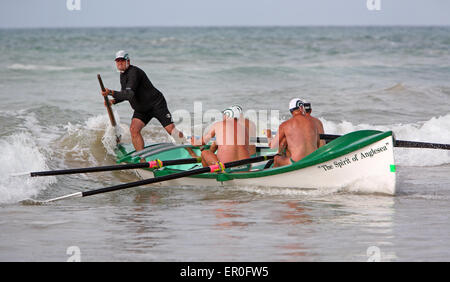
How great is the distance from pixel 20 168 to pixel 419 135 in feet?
27.0

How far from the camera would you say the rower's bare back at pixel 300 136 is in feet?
26.2

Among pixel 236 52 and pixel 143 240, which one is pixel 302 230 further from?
pixel 236 52

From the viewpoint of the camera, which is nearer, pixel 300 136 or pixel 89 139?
pixel 300 136

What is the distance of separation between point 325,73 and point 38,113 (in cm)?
1227

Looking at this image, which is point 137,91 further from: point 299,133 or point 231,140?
point 299,133

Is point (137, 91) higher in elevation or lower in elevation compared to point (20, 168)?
higher

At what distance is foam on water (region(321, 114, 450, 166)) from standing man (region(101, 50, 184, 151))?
4.27 metres

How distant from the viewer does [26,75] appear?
78.0 ft

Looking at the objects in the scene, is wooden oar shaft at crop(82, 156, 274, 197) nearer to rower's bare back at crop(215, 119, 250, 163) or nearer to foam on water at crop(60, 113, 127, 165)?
rower's bare back at crop(215, 119, 250, 163)

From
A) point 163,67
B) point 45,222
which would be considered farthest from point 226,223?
point 163,67

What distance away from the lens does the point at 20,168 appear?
9953 millimetres

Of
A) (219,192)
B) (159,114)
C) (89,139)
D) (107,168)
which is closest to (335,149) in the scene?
(219,192)

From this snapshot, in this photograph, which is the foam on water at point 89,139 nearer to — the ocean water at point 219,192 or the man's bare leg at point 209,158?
the ocean water at point 219,192

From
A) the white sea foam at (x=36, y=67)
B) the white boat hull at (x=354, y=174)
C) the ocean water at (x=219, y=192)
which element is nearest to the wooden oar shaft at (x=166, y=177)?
the ocean water at (x=219, y=192)
